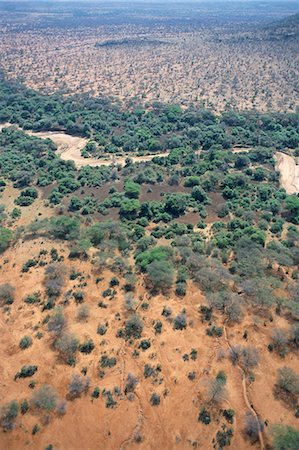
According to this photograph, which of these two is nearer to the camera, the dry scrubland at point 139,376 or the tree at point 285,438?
the tree at point 285,438

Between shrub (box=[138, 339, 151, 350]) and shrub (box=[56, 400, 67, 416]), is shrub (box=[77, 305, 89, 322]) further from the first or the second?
shrub (box=[56, 400, 67, 416])

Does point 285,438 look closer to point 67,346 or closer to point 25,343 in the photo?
point 67,346

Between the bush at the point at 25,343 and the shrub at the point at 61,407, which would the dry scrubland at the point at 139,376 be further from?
the bush at the point at 25,343

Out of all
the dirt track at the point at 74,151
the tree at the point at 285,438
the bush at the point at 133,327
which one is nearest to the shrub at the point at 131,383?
the bush at the point at 133,327

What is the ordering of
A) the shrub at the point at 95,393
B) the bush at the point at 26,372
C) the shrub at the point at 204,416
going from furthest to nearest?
1. the bush at the point at 26,372
2. the shrub at the point at 95,393
3. the shrub at the point at 204,416

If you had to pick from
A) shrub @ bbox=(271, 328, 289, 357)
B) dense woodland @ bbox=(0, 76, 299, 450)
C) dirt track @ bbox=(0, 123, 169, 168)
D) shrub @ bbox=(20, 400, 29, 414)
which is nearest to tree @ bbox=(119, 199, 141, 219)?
dense woodland @ bbox=(0, 76, 299, 450)

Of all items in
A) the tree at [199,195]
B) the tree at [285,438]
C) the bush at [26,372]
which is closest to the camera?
the tree at [285,438]
